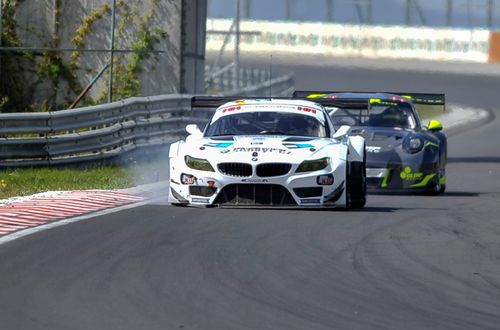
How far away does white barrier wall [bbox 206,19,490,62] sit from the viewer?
5669cm

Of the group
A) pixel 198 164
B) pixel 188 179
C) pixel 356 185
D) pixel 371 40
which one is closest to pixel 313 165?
pixel 356 185

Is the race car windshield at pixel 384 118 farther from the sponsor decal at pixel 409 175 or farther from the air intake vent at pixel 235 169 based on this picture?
the air intake vent at pixel 235 169

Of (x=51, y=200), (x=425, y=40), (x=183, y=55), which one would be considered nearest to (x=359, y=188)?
(x=51, y=200)

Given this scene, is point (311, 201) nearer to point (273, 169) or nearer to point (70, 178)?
point (273, 169)

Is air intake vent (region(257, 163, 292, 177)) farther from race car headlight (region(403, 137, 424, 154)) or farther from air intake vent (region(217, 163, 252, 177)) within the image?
race car headlight (region(403, 137, 424, 154))

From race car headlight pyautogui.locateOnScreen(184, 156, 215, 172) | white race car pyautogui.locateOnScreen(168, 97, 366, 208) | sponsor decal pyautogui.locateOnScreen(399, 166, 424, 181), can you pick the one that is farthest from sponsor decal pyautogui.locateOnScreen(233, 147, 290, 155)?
sponsor decal pyautogui.locateOnScreen(399, 166, 424, 181)

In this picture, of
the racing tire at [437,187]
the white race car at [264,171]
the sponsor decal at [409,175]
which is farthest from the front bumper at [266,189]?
the racing tire at [437,187]

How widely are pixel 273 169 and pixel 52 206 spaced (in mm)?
2239

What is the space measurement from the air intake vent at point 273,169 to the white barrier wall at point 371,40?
42746 mm

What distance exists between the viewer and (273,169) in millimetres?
13242

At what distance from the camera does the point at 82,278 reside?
8742 millimetres

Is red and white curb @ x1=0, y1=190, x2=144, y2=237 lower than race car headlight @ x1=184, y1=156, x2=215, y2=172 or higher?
lower

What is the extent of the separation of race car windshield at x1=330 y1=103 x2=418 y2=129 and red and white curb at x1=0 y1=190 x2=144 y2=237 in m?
3.85

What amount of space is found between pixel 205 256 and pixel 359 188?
14.9 feet
